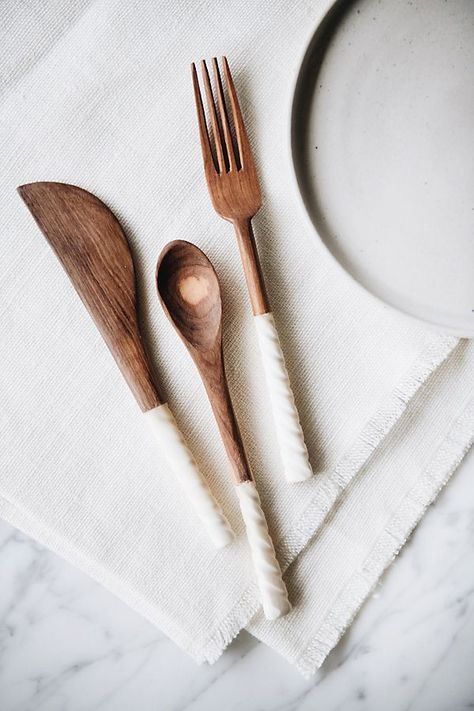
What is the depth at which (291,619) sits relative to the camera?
1.62 ft

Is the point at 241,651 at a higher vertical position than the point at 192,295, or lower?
lower

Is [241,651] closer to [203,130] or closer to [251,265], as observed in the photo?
[251,265]

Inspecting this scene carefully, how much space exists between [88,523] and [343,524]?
0.22 m

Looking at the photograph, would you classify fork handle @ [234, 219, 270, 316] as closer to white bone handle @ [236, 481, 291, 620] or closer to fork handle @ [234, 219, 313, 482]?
fork handle @ [234, 219, 313, 482]

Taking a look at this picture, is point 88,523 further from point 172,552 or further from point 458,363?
point 458,363

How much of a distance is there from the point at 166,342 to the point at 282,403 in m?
0.11

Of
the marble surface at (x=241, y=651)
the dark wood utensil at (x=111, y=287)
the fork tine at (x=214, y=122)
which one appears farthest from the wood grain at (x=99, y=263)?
the marble surface at (x=241, y=651)

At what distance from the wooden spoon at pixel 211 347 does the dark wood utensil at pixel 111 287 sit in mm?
27

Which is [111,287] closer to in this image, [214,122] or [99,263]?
[99,263]

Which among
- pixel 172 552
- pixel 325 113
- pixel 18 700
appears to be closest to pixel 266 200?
pixel 325 113

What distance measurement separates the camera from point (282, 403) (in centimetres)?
47

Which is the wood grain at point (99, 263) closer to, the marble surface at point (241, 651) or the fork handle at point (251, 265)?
the fork handle at point (251, 265)

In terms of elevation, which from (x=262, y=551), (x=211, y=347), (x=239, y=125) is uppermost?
(x=239, y=125)

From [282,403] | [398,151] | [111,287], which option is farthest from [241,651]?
[398,151]
